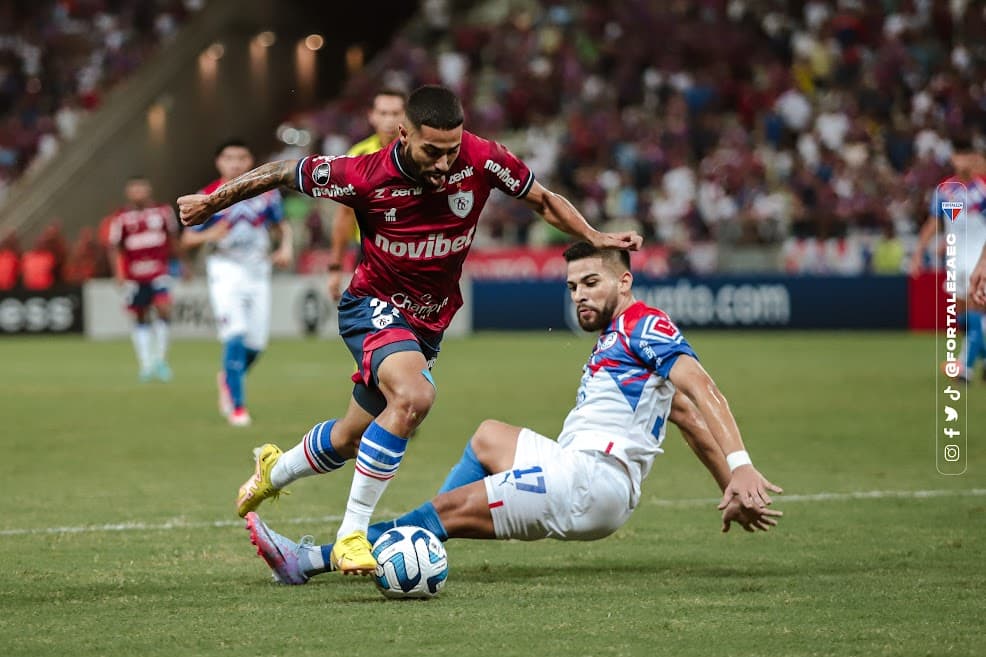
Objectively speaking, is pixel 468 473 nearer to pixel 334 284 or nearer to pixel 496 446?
pixel 496 446

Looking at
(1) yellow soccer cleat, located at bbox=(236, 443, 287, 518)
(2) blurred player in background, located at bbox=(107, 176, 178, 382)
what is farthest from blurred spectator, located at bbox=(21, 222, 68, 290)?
(1) yellow soccer cleat, located at bbox=(236, 443, 287, 518)

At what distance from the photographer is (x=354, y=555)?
5551 millimetres

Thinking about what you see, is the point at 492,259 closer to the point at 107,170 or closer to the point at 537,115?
the point at 537,115

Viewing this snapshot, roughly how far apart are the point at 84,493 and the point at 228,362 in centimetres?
372

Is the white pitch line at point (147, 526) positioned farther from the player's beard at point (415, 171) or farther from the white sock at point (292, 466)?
the player's beard at point (415, 171)

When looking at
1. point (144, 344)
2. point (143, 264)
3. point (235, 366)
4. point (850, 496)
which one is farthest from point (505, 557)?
point (143, 264)

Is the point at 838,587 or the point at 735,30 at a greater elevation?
the point at 735,30

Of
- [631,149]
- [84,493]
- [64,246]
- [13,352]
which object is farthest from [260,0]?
[84,493]

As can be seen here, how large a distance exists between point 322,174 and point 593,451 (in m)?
1.63

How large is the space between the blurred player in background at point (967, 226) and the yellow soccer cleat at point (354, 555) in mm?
9638

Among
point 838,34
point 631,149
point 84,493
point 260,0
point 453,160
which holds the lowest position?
point 84,493

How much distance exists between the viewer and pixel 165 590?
5625 millimetres

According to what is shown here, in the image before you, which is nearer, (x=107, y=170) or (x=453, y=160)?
(x=453, y=160)

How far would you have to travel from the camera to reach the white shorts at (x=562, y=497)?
560cm
